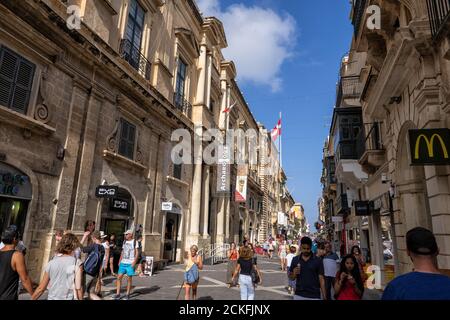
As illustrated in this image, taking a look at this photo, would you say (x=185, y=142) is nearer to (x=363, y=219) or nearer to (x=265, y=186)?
(x=363, y=219)

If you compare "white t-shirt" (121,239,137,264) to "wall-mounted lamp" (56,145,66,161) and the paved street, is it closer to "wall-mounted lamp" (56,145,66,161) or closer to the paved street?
the paved street

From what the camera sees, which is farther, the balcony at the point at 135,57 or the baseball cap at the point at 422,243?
the balcony at the point at 135,57

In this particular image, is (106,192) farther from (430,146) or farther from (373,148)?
(373,148)

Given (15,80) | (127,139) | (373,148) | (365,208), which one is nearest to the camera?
(15,80)

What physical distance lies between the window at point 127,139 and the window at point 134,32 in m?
2.90

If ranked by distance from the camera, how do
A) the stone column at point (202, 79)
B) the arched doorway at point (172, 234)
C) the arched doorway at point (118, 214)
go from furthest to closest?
the stone column at point (202, 79) → the arched doorway at point (172, 234) → the arched doorway at point (118, 214)

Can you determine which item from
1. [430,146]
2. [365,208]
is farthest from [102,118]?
[365,208]

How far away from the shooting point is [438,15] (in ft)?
19.6

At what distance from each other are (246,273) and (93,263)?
3.38 m

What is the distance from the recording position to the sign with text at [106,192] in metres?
10.5

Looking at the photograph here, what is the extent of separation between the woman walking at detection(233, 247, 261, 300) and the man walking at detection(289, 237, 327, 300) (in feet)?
6.39

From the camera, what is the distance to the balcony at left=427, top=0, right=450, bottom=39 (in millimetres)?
5594

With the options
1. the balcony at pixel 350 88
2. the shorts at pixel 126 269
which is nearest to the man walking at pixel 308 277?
the shorts at pixel 126 269

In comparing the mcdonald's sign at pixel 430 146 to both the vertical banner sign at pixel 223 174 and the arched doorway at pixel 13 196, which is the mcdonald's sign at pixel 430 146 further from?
the vertical banner sign at pixel 223 174
